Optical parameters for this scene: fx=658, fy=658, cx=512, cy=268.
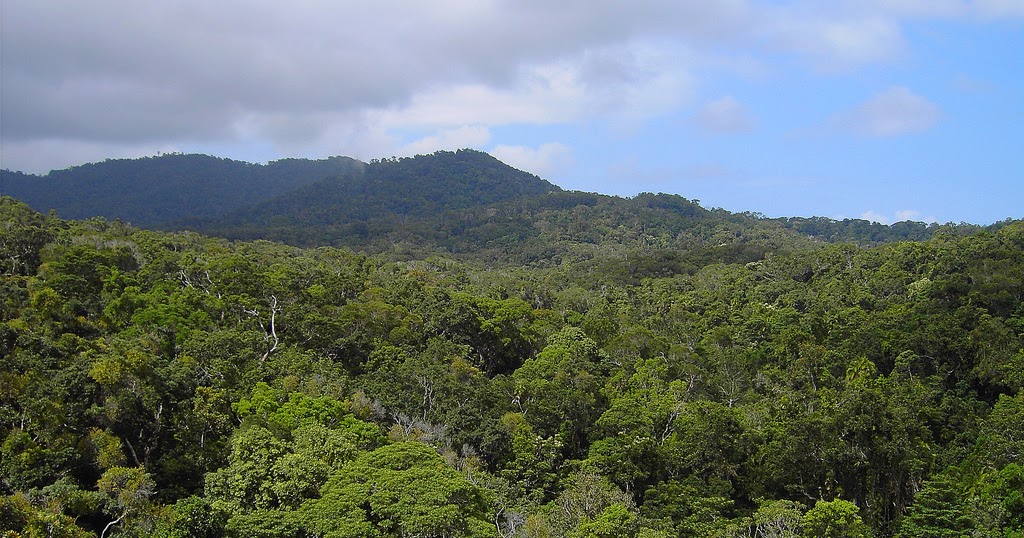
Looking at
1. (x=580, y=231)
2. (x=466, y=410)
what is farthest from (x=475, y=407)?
(x=580, y=231)

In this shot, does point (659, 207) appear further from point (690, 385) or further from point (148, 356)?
point (148, 356)

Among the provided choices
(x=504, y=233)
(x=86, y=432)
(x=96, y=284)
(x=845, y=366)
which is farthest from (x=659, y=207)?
(x=86, y=432)

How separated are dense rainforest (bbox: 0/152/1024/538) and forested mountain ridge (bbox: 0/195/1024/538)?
3.7 inches

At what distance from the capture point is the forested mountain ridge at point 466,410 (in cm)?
1688

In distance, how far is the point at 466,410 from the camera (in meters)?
27.6

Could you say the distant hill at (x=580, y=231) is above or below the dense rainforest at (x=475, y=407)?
above

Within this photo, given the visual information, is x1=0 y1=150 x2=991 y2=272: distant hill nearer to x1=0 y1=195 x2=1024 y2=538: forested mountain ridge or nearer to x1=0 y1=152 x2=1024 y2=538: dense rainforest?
x1=0 y1=152 x2=1024 y2=538: dense rainforest

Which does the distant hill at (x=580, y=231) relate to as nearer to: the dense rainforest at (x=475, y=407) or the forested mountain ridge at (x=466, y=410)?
the dense rainforest at (x=475, y=407)

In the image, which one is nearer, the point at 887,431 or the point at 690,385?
the point at 887,431

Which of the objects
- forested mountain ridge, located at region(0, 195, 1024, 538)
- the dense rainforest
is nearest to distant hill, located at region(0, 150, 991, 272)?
the dense rainforest

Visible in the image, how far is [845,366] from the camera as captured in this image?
3528 cm

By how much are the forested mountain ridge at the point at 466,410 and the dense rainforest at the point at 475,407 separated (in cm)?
9

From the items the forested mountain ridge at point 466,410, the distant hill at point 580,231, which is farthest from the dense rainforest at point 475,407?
the distant hill at point 580,231

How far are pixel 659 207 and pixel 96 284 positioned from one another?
148m
